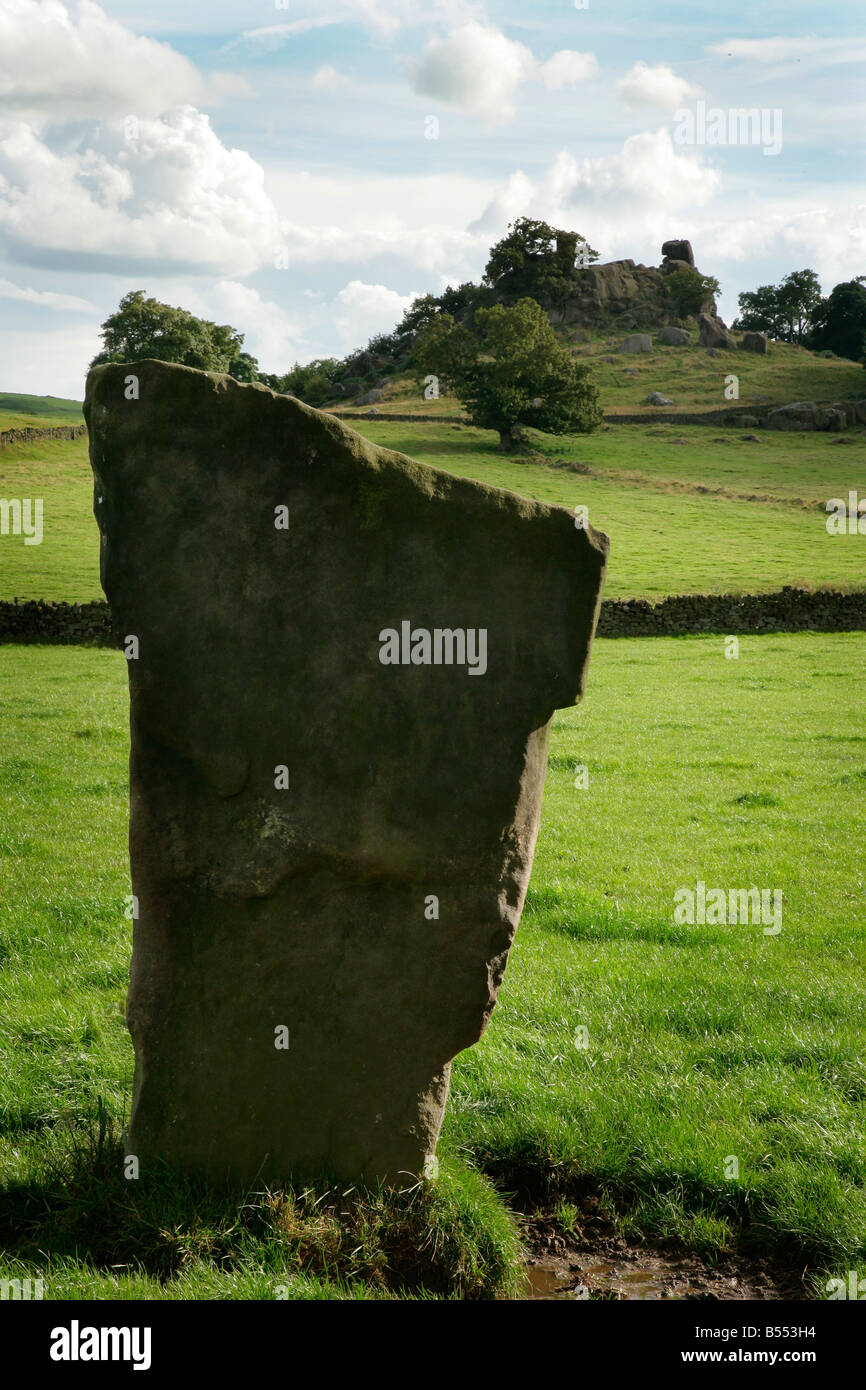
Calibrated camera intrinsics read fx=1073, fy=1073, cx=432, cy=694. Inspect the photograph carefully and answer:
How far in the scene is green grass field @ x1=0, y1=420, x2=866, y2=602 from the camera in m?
37.1

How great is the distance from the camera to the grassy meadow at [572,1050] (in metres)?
4.70

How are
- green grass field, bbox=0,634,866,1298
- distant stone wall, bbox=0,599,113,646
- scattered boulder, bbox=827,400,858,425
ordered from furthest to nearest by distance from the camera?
scattered boulder, bbox=827,400,858,425
distant stone wall, bbox=0,599,113,646
green grass field, bbox=0,634,866,1298

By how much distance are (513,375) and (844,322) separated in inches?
2832

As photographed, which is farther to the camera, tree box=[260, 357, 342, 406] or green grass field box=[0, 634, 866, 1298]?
tree box=[260, 357, 342, 406]

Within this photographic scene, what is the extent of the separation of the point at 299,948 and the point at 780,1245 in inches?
104

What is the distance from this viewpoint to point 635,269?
141 m

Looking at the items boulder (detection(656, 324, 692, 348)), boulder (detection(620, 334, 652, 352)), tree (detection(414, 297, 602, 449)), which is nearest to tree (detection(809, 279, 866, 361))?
boulder (detection(656, 324, 692, 348))

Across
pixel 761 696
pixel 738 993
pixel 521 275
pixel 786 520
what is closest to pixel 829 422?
pixel 786 520

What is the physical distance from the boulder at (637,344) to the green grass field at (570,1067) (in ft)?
368

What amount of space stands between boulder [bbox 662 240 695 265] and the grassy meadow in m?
149

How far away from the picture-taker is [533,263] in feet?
414

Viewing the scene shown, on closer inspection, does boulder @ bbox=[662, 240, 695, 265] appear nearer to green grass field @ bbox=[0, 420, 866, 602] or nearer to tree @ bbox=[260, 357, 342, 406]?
tree @ bbox=[260, 357, 342, 406]

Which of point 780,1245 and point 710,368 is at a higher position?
point 710,368

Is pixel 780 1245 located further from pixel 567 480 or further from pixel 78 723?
pixel 567 480
